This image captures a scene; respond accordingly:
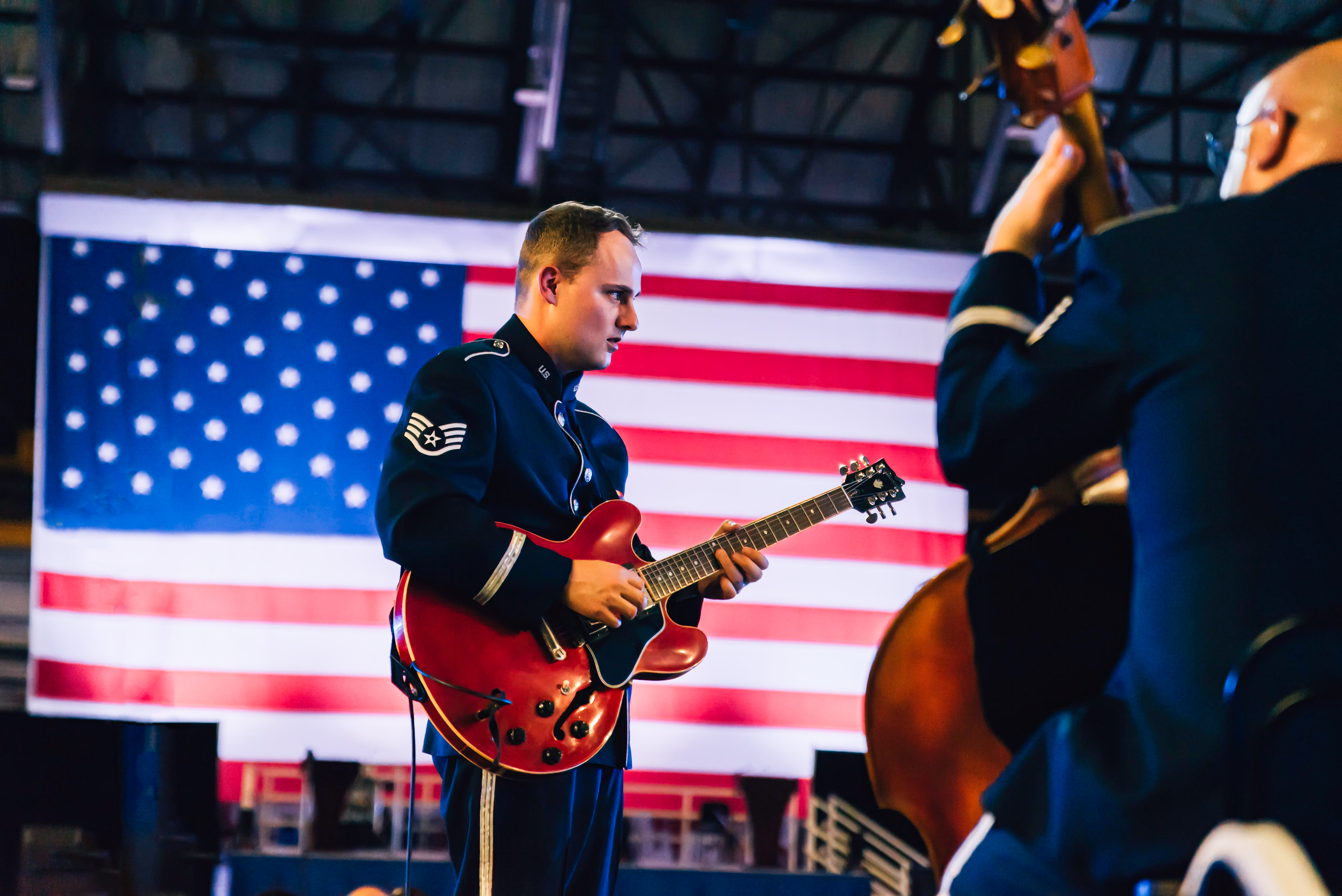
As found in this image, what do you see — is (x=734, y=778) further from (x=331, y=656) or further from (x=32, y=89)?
(x=32, y=89)

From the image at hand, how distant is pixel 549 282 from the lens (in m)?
2.46

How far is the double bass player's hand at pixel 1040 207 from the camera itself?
1272 millimetres

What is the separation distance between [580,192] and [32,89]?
3578mm

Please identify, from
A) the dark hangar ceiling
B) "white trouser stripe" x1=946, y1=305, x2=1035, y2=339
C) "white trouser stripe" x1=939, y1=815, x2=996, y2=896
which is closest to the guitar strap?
"white trouser stripe" x1=939, y1=815, x2=996, y2=896

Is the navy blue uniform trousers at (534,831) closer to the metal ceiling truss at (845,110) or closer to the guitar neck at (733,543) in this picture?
the guitar neck at (733,543)

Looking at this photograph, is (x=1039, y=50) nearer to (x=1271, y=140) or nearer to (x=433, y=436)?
(x=1271, y=140)

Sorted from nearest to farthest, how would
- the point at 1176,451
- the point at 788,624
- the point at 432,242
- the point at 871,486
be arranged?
the point at 1176,451 < the point at 871,486 < the point at 788,624 < the point at 432,242

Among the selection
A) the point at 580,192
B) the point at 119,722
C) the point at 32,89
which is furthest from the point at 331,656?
the point at 32,89

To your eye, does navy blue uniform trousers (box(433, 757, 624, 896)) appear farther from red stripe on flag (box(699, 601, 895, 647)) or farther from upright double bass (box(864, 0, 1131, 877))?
red stripe on flag (box(699, 601, 895, 647))

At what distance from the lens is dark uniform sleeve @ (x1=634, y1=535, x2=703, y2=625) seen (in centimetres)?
238

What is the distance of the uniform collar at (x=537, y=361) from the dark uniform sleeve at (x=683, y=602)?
0.35m

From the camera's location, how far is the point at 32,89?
7.26m

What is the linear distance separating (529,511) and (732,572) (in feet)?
1.69

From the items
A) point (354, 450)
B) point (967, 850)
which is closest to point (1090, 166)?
point (967, 850)
